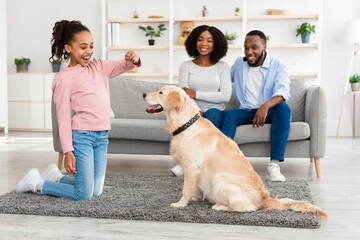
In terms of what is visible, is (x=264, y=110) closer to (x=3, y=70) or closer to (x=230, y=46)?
Result: (x=230, y=46)

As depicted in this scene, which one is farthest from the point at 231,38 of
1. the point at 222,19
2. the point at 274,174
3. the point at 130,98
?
the point at 274,174

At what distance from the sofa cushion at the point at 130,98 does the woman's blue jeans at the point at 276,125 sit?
0.88m

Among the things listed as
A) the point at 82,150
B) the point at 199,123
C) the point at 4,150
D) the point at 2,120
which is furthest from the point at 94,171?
the point at 2,120

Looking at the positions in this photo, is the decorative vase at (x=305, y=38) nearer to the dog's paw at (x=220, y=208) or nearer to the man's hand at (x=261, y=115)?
the man's hand at (x=261, y=115)

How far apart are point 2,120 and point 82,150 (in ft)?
15.4

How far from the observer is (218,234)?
191 cm

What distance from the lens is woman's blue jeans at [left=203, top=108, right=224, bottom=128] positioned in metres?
3.14

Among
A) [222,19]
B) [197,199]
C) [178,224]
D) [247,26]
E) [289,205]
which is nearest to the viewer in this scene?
[178,224]

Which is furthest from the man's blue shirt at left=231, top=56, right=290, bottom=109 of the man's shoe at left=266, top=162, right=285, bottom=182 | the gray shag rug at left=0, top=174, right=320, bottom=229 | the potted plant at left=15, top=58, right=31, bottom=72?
the potted plant at left=15, top=58, right=31, bottom=72

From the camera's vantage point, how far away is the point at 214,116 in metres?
3.15

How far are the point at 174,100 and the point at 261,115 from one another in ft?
3.62

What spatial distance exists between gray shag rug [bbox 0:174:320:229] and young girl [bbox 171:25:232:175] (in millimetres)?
631

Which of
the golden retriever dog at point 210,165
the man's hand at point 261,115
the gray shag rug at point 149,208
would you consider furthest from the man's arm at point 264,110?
the golden retriever dog at point 210,165

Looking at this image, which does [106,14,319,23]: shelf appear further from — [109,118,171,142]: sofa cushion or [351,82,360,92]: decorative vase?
[109,118,171,142]: sofa cushion
